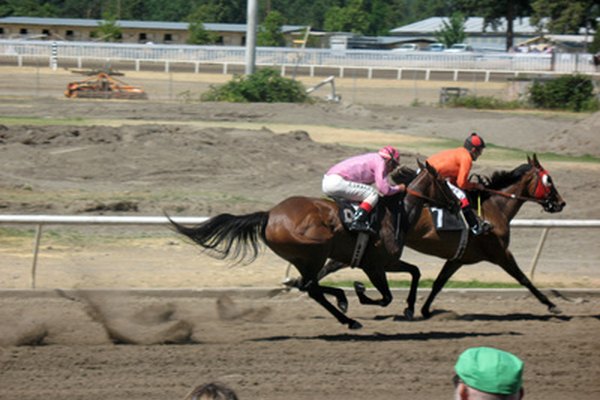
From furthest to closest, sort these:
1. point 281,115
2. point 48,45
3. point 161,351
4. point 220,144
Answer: point 48,45 → point 281,115 → point 220,144 → point 161,351

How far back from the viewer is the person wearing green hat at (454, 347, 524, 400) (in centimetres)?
345

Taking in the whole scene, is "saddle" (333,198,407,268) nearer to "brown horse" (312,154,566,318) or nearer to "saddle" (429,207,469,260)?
"brown horse" (312,154,566,318)

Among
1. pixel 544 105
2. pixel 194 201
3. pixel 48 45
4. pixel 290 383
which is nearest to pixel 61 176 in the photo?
pixel 194 201

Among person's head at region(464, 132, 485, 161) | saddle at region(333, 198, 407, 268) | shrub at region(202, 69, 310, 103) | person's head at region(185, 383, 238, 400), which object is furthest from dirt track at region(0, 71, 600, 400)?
shrub at region(202, 69, 310, 103)

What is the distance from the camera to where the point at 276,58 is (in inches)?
2221

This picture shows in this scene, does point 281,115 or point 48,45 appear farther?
point 48,45

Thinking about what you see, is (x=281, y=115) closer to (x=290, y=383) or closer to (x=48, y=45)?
(x=290, y=383)

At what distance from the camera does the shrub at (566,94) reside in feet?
134

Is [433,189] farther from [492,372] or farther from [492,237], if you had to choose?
[492,372]

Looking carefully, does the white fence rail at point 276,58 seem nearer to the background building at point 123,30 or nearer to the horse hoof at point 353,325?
the background building at point 123,30

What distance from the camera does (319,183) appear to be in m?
19.7

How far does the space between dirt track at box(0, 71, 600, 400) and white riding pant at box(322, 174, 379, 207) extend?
1.38 metres

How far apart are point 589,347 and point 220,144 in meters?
14.5

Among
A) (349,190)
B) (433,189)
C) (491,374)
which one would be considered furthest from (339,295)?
(491,374)
